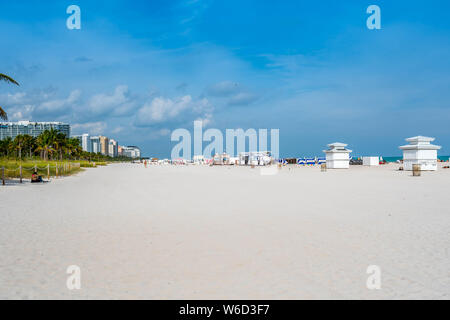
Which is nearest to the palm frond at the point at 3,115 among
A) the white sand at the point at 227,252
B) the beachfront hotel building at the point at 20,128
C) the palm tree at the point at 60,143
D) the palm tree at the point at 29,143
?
the white sand at the point at 227,252

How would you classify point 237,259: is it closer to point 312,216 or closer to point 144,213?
point 312,216

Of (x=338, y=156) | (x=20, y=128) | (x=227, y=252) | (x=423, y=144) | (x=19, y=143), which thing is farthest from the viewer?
(x=20, y=128)

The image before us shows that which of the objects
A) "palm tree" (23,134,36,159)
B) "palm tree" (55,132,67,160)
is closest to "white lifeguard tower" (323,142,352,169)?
"palm tree" (55,132,67,160)

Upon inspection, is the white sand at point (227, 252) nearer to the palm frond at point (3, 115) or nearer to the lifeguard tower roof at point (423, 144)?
the palm frond at point (3, 115)

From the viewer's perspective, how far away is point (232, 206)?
36.6 feet

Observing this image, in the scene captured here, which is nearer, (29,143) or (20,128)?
(29,143)

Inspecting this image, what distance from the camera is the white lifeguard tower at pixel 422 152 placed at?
28750 mm

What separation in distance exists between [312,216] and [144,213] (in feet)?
14.8

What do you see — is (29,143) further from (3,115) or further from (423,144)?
(423,144)

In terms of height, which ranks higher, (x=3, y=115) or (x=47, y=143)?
(x=47, y=143)

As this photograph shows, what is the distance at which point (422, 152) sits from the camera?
29.0 m

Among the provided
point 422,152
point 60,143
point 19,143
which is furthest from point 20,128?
point 422,152

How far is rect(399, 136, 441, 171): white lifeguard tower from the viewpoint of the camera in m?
28.8
